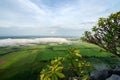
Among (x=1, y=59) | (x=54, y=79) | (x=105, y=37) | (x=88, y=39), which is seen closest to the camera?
(x=54, y=79)

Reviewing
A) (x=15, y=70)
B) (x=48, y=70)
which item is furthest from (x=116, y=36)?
Answer: (x=15, y=70)

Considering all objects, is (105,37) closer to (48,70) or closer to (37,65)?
(48,70)

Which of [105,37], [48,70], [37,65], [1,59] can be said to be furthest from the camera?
[1,59]

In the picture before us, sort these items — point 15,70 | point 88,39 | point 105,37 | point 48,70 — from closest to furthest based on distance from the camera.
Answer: point 48,70 < point 105,37 < point 88,39 < point 15,70

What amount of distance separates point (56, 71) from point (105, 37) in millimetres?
20534

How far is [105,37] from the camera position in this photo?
26.9 m

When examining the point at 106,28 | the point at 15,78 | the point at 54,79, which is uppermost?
the point at 106,28

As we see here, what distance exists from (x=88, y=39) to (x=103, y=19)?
5.20 meters

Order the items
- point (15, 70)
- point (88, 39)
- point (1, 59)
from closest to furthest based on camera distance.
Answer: point (88, 39) → point (15, 70) → point (1, 59)

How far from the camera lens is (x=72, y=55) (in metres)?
9.72

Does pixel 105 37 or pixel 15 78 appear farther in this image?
pixel 15 78

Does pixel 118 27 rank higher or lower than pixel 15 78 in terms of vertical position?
higher

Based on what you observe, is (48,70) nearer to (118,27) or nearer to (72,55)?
(72,55)

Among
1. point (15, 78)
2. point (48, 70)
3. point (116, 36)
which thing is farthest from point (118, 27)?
point (15, 78)
